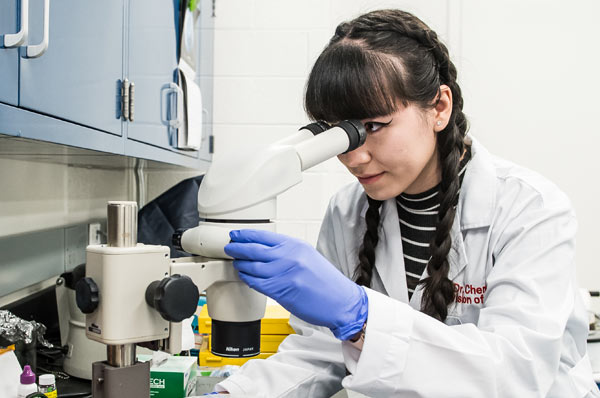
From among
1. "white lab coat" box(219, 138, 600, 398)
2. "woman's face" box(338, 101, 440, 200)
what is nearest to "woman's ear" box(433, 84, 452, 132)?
"woman's face" box(338, 101, 440, 200)

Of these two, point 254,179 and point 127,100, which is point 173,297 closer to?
point 254,179

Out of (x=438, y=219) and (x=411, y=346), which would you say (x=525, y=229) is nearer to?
(x=438, y=219)

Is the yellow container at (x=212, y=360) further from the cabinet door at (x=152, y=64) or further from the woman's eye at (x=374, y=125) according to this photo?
the woman's eye at (x=374, y=125)

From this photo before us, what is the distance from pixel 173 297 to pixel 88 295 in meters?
0.10

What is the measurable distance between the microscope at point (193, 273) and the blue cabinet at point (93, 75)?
0.19 meters

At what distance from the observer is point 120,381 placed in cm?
62

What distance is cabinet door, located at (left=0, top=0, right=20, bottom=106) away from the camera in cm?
62


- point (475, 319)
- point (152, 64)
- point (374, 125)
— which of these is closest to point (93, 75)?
point (152, 64)

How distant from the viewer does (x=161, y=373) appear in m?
1.05

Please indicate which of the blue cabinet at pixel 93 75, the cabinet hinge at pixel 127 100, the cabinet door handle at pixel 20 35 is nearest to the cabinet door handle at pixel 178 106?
the blue cabinet at pixel 93 75

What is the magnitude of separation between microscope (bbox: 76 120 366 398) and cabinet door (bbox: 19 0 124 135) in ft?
0.69

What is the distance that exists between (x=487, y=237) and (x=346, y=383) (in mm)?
452

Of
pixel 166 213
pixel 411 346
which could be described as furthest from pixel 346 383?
pixel 166 213

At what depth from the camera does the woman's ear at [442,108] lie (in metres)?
1.13
